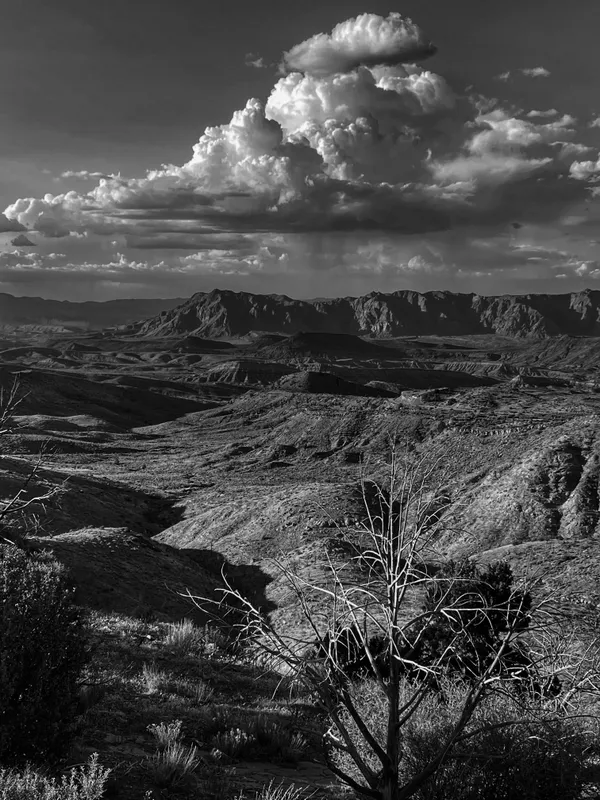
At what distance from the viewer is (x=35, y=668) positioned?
855cm

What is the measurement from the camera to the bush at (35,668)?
323 inches

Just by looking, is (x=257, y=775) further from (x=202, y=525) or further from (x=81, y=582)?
(x=202, y=525)

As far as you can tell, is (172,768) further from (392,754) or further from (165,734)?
(392,754)

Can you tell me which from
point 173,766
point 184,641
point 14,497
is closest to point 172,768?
point 173,766

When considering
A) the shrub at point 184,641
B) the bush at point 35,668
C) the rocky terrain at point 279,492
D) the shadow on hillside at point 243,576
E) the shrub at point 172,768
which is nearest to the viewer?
the bush at point 35,668

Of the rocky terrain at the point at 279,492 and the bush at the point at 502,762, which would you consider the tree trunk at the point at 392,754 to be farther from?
the rocky terrain at the point at 279,492

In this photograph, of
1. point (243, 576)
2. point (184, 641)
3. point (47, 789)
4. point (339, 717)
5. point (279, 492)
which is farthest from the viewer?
point (279, 492)

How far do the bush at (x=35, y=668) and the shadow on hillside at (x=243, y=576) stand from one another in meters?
24.8

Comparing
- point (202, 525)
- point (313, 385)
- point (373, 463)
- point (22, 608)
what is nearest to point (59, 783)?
point (22, 608)

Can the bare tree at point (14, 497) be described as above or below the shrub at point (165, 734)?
above

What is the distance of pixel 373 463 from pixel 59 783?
60669mm

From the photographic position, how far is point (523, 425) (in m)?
67.4

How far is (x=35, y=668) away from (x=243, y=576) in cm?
3048

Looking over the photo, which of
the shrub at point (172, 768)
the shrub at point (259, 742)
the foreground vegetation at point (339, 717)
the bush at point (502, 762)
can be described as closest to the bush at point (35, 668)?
the foreground vegetation at point (339, 717)
